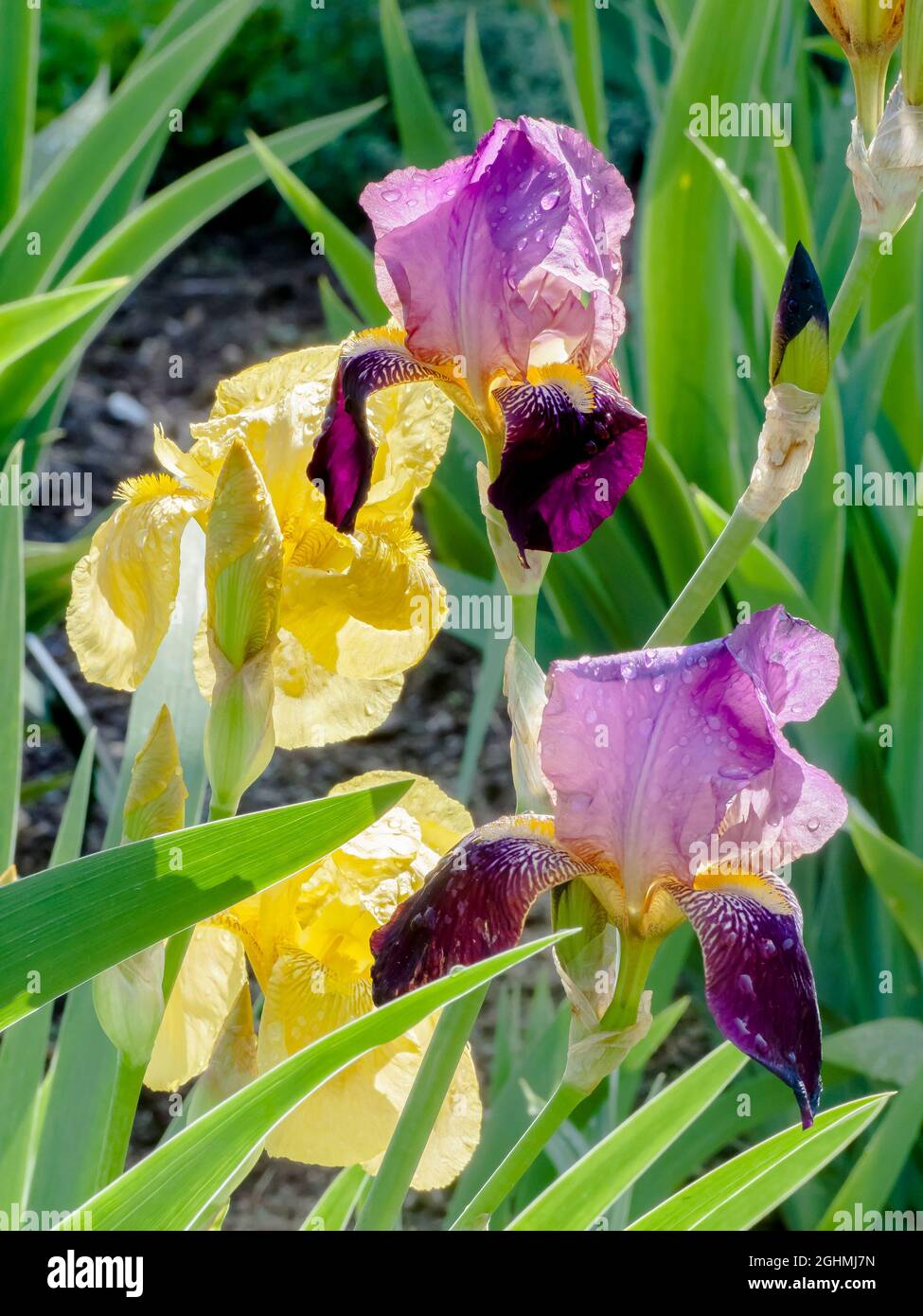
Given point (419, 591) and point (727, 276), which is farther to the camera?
point (727, 276)

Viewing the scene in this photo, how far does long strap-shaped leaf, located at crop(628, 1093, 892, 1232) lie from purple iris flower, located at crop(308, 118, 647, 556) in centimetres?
25

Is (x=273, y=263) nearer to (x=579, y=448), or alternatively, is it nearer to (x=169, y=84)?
(x=169, y=84)

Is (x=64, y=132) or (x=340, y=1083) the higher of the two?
(x=64, y=132)

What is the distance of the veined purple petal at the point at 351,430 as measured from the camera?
1.44ft

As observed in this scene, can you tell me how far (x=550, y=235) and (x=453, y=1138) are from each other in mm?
324

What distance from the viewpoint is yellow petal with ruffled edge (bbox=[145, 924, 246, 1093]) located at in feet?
1.68

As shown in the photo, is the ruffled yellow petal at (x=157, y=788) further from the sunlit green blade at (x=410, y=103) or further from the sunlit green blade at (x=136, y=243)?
the sunlit green blade at (x=410, y=103)

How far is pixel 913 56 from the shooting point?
41 cm

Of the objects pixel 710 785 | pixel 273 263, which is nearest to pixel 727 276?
pixel 710 785

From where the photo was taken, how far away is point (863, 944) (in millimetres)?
1239

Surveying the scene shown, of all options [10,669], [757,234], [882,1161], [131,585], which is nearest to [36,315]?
[10,669]

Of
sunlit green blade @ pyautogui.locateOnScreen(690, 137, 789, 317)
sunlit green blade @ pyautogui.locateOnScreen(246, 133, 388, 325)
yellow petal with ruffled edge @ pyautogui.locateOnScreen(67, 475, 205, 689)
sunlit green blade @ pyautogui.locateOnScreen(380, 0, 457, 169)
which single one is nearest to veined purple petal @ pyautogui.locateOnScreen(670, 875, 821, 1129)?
yellow petal with ruffled edge @ pyautogui.locateOnScreen(67, 475, 205, 689)

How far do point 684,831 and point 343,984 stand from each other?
14cm

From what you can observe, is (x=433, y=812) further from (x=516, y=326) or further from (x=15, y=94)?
(x=15, y=94)
